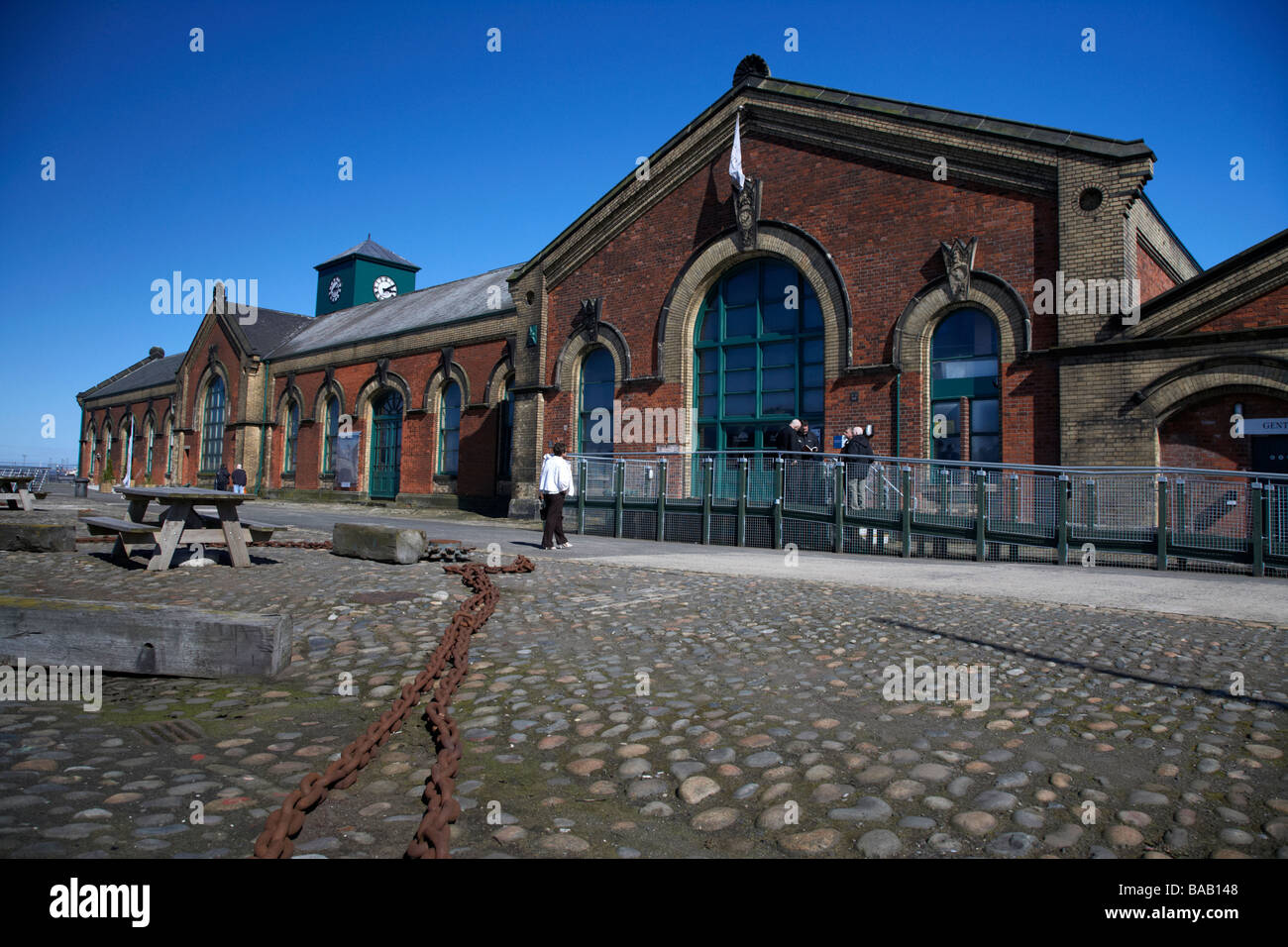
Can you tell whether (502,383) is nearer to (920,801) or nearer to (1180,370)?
(1180,370)

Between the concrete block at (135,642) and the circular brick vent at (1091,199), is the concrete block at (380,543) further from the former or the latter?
the circular brick vent at (1091,199)

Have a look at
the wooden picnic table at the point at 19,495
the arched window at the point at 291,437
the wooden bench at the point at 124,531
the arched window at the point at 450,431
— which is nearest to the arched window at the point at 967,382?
the wooden bench at the point at 124,531

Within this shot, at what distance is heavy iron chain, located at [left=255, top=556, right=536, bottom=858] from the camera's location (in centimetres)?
214

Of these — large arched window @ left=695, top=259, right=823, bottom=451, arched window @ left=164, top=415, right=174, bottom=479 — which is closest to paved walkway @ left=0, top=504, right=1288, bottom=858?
large arched window @ left=695, top=259, right=823, bottom=451

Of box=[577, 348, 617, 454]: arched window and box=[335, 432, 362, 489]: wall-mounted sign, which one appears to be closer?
box=[577, 348, 617, 454]: arched window

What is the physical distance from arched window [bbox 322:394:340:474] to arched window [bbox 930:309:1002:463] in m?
23.8

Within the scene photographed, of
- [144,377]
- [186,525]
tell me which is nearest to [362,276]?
[144,377]

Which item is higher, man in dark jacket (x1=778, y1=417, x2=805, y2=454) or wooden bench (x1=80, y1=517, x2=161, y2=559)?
man in dark jacket (x1=778, y1=417, x2=805, y2=454)

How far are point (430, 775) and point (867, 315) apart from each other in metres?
14.3

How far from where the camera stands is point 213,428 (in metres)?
38.4

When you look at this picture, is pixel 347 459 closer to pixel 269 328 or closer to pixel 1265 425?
pixel 269 328

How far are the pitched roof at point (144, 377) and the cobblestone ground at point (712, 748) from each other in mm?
47964

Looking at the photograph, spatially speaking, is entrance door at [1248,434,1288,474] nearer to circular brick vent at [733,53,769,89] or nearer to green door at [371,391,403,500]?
circular brick vent at [733,53,769,89]

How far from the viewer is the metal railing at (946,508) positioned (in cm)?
1015
